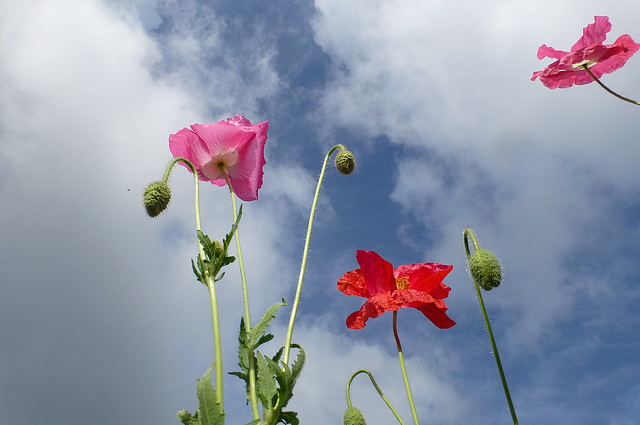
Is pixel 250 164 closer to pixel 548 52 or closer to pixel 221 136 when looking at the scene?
pixel 221 136

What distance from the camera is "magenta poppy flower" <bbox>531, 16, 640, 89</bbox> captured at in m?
2.88

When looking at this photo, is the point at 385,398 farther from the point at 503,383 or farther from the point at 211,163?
the point at 211,163

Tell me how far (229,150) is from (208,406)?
1.37 m

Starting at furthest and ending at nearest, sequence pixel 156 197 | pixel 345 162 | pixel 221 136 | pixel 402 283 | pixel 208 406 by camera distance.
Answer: pixel 345 162
pixel 402 283
pixel 221 136
pixel 156 197
pixel 208 406

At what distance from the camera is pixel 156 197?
2.30 metres

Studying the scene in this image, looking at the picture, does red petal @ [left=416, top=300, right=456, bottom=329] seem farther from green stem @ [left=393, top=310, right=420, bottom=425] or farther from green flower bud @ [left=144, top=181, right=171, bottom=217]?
green flower bud @ [left=144, top=181, right=171, bottom=217]

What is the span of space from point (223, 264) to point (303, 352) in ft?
1.37

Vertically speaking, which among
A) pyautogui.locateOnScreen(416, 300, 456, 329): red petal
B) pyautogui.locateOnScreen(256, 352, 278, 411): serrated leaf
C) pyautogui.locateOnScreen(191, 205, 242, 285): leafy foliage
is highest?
pyautogui.locateOnScreen(416, 300, 456, 329): red petal

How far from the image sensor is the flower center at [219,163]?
107 inches

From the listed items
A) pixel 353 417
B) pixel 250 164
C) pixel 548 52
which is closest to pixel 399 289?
pixel 353 417

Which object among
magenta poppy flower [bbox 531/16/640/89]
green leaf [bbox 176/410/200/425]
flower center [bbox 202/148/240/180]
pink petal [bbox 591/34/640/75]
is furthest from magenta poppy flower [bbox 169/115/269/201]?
pink petal [bbox 591/34/640/75]

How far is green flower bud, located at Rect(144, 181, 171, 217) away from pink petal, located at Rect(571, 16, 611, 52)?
7.23ft

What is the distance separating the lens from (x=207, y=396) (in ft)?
5.37

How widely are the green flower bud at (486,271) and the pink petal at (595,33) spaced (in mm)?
1356
